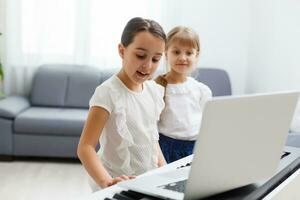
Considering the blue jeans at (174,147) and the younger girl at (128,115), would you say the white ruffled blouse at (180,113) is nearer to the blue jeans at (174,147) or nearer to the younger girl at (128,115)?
the blue jeans at (174,147)

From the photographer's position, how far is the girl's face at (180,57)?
1.91 meters

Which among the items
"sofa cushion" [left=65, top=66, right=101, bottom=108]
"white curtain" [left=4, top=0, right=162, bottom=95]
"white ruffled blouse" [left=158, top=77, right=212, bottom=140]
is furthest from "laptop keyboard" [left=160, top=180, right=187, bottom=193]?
"white curtain" [left=4, top=0, right=162, bottom=95]

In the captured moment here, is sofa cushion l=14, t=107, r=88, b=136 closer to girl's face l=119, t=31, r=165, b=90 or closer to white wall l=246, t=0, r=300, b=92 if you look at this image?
white wall l=246, t=0, r=300, b=92

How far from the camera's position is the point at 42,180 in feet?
11.6

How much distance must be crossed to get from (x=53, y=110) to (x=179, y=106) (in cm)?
266

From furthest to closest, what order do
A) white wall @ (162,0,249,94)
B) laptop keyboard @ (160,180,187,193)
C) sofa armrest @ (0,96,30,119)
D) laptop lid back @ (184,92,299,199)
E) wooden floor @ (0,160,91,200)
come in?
white wall @ (162,0,249,94) → sofa armrest @ (0,96,30,119) → wooden floor @ (0,160,91,200) → laptop keyboard @ (160,180,187,193) → laptop lid back @ (184,92,299,199)

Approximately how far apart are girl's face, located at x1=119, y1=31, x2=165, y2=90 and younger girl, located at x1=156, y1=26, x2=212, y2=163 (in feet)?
1.67

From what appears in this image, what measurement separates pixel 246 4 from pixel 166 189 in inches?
165

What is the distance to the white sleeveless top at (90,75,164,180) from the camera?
1.40 m

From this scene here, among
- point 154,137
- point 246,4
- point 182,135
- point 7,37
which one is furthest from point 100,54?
point 154,137

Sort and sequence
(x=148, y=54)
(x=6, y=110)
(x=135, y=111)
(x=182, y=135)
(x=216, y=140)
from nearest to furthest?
(x=216, y=140)
(x=148, y=54)
(x=135, y=111)
(x=182, y=135)
(x=6, y=110)

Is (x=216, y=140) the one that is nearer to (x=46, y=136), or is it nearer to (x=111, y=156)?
(x=111, y=156)

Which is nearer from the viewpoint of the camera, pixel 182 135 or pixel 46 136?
pixel 182 135

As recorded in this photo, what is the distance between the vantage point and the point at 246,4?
4805 millimetres
